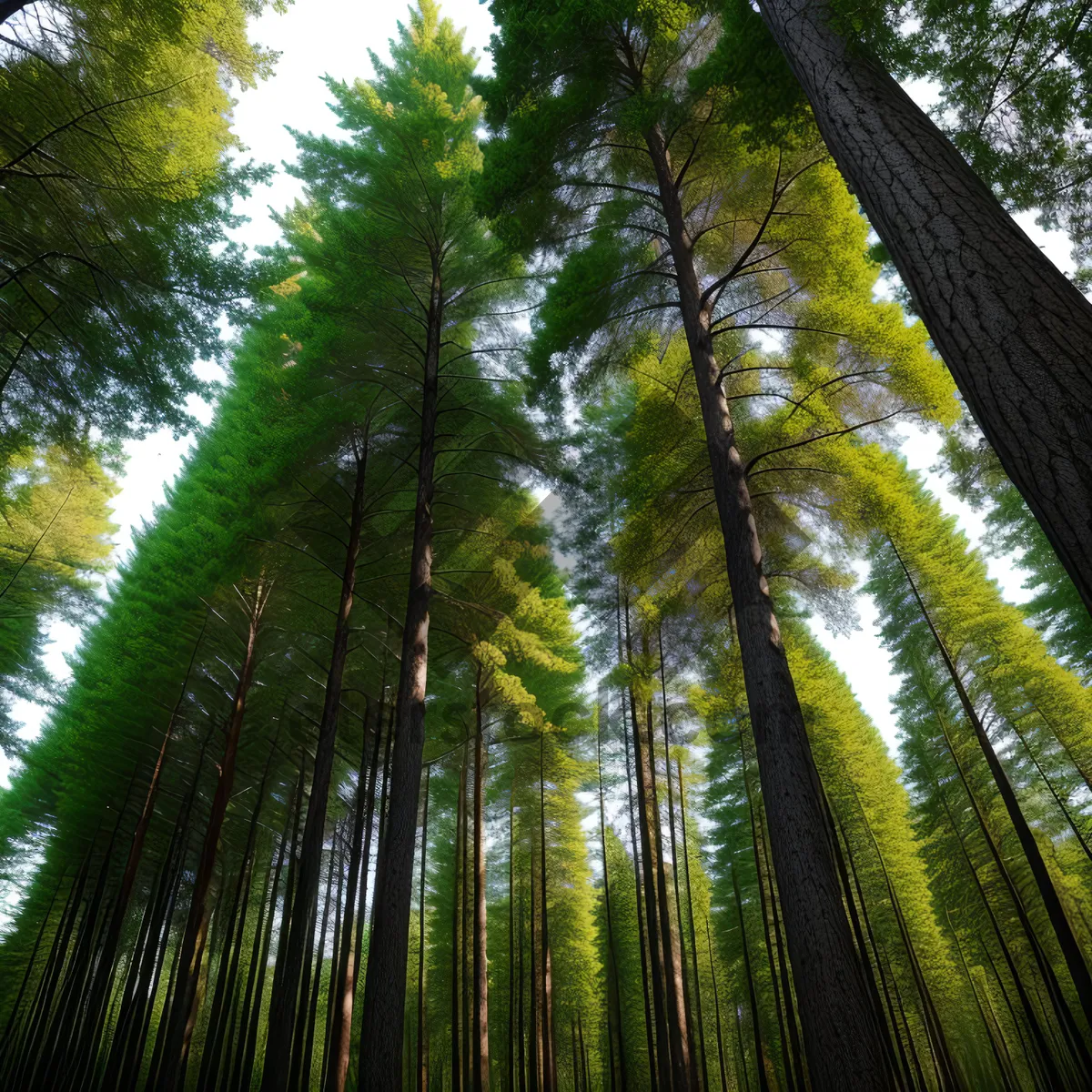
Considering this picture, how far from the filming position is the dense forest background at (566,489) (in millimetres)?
3824

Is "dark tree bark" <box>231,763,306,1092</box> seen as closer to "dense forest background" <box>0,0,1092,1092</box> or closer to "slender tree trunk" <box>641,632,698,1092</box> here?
"dense forest background" <box>0,0,1092,1092</box>

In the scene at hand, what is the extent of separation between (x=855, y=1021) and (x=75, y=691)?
14.8m

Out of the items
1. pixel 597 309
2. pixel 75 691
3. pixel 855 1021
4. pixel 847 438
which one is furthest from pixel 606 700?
pixel 75 691

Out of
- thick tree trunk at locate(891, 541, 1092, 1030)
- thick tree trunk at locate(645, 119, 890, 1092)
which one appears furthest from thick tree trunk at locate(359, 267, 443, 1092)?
thick tree trunk at locate(891, 541, 1092, 1030)

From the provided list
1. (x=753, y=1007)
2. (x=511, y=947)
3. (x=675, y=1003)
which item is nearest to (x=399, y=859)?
(x=675, y=1003)

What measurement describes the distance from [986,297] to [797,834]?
2950mm

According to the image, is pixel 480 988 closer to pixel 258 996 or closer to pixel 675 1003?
pixel 675 1003

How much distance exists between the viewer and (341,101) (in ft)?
29.3

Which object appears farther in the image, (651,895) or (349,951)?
(349,951)

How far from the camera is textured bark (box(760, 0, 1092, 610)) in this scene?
188cm

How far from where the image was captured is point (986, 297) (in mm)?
2227

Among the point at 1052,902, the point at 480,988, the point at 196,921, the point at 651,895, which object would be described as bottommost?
the point at 480,988

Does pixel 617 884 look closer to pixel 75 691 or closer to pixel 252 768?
pixel 252 768

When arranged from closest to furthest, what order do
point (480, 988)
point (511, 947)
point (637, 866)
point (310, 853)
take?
point (310, 853) < point (480, 988) < point (637, 866) < point (511, 947)
